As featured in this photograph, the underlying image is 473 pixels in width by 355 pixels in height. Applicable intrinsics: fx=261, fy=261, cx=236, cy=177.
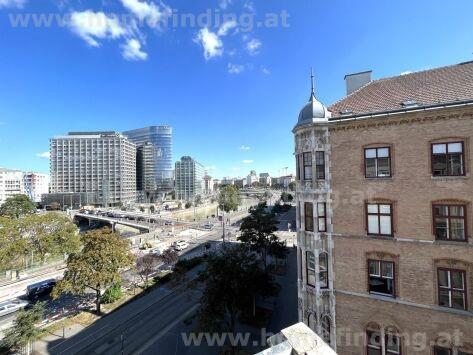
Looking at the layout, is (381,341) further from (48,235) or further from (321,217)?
(48,235)

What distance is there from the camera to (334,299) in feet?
58.0

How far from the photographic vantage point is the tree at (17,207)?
366ft

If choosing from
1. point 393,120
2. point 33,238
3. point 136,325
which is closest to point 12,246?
point 33,238

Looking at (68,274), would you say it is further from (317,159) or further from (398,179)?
(398,179)

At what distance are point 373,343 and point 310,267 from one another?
579 cm

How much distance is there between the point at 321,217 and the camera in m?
Result: 18.0

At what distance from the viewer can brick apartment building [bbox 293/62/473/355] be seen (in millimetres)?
14695

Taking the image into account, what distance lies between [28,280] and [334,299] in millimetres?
52327

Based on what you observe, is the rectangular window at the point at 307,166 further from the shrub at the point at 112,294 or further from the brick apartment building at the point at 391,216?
the shrub at the point at 112,294

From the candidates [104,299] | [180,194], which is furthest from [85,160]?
[104,299]

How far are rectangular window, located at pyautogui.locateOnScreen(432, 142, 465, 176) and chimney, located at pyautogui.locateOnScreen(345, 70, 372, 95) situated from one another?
10450 mm

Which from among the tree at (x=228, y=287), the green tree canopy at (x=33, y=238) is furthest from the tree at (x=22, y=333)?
the green tree canopy at (x=33, y=238)

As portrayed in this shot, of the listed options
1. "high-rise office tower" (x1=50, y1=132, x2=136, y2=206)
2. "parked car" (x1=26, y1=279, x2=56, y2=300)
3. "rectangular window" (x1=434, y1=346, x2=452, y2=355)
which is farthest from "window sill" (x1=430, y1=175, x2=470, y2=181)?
"high-rise office tower" (x1=50, y1=132, x2=136, y2=206)

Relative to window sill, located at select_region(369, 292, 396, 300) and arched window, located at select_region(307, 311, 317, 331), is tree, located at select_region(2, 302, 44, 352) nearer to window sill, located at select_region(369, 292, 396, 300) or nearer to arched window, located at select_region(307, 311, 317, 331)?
arched window, located at select_region(307, 311, 317, 331)
